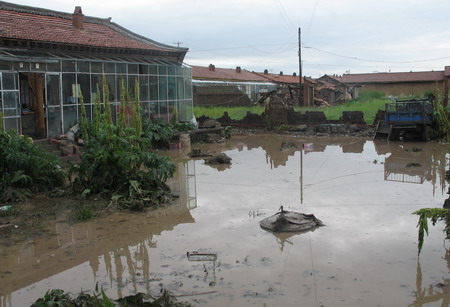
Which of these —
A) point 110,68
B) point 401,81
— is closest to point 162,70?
point 110,68

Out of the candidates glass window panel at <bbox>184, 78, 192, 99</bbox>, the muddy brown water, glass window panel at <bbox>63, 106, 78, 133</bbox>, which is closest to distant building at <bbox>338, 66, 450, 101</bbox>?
glass window panel at <bbox>184, 78, 192, 99</bbox>

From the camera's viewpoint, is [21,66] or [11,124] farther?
[21,66]

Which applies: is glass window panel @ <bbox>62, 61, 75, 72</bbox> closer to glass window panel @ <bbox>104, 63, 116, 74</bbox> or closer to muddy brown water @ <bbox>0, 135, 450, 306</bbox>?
glass window panel @ <bbox>104, 63, 116, 74</bbox>

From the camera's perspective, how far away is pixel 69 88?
16.9 metres

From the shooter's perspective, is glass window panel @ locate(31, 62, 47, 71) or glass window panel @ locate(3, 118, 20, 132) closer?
glass window panel @ locate(3, 118, 20, 132)

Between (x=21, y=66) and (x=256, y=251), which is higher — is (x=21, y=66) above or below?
above

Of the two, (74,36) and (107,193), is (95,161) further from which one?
(74,36)

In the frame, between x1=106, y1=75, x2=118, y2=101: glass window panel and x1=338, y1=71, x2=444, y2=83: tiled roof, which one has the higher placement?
x1=338, y1=71, x2=444, y2=83: tiled roof

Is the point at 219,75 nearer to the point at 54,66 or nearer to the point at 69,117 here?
the point at 69,117

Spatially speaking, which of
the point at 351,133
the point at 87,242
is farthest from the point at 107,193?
the point at 351,133

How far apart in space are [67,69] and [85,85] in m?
1.00

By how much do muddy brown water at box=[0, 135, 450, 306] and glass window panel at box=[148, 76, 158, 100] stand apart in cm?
Answer: 1005

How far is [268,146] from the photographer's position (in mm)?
19656

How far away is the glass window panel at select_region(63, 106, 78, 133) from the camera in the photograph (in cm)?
1658
